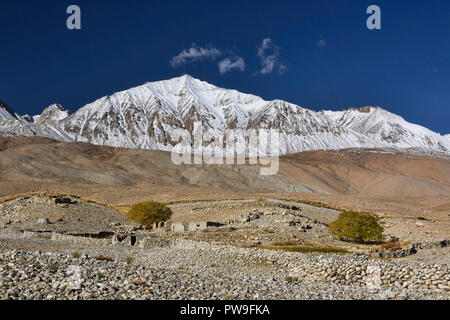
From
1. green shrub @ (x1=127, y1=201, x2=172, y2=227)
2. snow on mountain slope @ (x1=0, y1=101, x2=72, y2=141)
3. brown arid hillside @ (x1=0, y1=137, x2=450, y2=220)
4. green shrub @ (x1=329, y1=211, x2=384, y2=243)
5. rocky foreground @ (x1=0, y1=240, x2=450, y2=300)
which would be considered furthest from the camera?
snow on mountain slope @ (x1=0, y1=101, x2=72, y2=141)

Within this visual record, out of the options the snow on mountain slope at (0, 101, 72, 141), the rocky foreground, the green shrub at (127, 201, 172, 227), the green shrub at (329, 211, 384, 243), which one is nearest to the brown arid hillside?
the green shrub at (127, 201, 172, 227)

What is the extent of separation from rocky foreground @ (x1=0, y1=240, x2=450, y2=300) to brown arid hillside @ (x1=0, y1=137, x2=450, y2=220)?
37622mm

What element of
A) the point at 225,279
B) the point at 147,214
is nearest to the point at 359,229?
the point at 225,279

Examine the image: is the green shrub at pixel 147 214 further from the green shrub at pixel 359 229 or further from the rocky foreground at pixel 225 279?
the rocky foreground at pixel 225 279

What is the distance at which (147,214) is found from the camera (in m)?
28.0

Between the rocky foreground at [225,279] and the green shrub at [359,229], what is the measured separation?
360 inches

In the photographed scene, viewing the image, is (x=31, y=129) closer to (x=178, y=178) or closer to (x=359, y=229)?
(x=178, y=178)

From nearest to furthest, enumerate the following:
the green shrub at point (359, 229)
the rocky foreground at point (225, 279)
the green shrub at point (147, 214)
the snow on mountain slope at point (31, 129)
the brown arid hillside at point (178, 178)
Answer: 1. the rocky foreground at point (225, 279)
2. the green shrub at point (359, 229)
3. the green shrub at point (147, 214)
4. the brown arid hillside at point (178, 178)
5. the snow on mountain slope at point (31, 129)

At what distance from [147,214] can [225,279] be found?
59.1 ft

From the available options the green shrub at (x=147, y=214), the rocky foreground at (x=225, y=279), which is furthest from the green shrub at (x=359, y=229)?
the green shrub at (x=147, y=214)

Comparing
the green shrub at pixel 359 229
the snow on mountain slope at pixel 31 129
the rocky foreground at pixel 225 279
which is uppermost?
the snow on mountain slope at pixel 31 129

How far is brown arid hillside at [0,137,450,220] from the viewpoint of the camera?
193 ft

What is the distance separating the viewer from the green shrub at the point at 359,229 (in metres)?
22.2

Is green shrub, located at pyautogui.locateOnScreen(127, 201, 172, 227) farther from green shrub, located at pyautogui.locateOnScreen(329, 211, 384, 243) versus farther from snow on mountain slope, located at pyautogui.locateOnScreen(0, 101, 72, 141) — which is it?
snow on mountain slope, located at pyautogui.locateOnScreen(0, 101, 72, 141)
